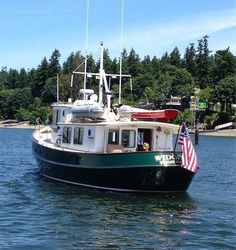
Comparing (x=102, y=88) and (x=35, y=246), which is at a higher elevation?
(x=102, y=88)

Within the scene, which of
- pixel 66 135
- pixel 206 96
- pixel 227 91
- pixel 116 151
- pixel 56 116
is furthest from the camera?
pixel 206 96

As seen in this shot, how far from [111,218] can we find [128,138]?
726cm

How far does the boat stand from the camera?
25.7m

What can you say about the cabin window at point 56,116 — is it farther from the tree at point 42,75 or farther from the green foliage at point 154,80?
the tree at point 42,75

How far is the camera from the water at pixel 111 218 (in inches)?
695

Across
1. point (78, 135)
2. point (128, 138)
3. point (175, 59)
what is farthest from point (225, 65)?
point (128, 138)

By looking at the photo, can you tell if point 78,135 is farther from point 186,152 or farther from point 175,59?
point 175,59

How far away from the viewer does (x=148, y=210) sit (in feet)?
75.2

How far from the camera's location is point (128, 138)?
27891mm

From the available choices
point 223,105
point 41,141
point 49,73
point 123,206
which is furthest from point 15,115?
point 123,206

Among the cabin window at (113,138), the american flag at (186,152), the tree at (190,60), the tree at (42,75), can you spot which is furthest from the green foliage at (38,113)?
the american flag at (186,152)

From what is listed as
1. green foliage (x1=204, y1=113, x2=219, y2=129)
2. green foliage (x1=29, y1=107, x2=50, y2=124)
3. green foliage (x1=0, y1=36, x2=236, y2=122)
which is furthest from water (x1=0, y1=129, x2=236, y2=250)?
green foliage (x1=29, y1=107, x2=50, y2=124)

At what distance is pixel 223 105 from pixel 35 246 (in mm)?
126045

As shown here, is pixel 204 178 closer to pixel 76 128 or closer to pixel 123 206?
pixel 76 128
